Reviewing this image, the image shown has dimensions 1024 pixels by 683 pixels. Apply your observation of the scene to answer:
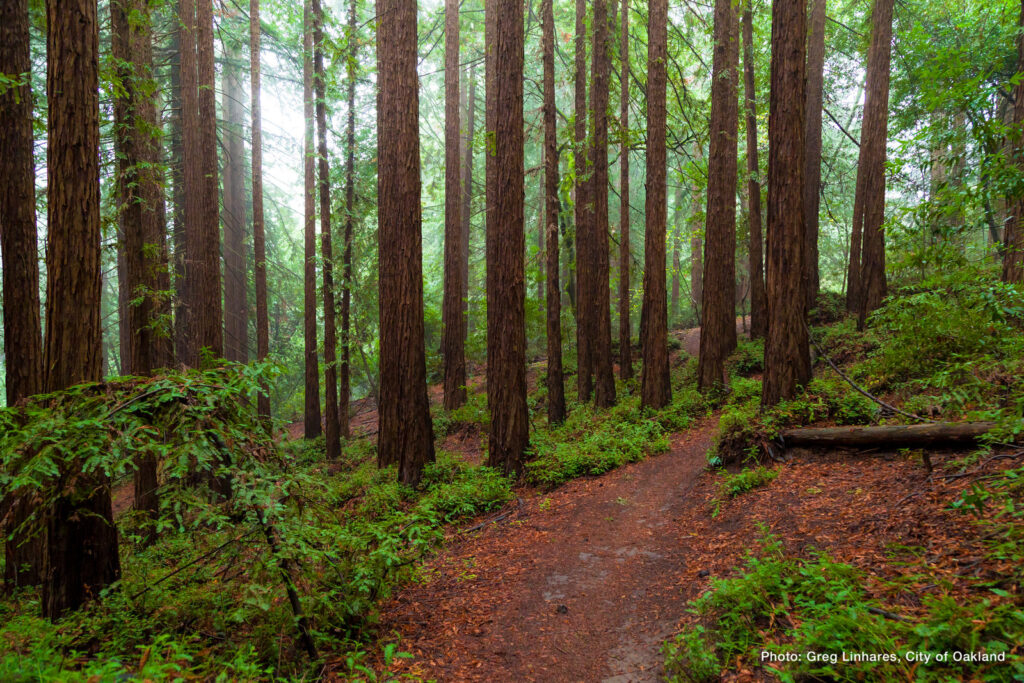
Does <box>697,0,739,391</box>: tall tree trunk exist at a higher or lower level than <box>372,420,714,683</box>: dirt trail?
higher

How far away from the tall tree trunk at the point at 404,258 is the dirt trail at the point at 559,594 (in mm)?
2451

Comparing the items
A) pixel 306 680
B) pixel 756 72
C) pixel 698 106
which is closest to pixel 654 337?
pixel 698 106

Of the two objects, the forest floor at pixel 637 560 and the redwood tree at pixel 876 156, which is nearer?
the forest floor at pixel 637 560

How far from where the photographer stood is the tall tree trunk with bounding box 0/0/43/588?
6173 mm

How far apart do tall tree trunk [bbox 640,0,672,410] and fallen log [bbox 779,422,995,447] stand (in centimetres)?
504

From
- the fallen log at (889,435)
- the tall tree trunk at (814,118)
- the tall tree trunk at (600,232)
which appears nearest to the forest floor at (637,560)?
the fallen log at (889,435)

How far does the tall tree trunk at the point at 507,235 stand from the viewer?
803cm

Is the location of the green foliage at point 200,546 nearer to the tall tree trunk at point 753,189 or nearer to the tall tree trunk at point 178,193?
the tall tree trunk at point 178,193

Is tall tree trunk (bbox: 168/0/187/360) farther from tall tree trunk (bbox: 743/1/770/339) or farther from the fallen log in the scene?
tall tree trunk (bbox: 743/1/770/339)

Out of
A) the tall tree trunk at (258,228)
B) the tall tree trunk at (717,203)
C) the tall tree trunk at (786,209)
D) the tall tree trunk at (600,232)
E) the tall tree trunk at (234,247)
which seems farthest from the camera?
the tall tree trunk at (234,247)

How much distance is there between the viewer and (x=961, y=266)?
817 centimetres

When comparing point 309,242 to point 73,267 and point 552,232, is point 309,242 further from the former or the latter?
point 73,267

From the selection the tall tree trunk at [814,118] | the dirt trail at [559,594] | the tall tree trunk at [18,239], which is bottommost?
the dirt trail at [559,594]

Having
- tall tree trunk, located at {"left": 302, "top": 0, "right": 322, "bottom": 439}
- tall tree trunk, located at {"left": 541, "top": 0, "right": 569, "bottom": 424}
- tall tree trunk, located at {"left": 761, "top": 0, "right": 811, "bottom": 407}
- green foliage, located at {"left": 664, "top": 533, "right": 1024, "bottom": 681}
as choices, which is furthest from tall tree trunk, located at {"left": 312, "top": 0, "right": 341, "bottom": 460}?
green foliage, located at {"left": 664, "top": 533, "right": 1024, "bottom": 681}
